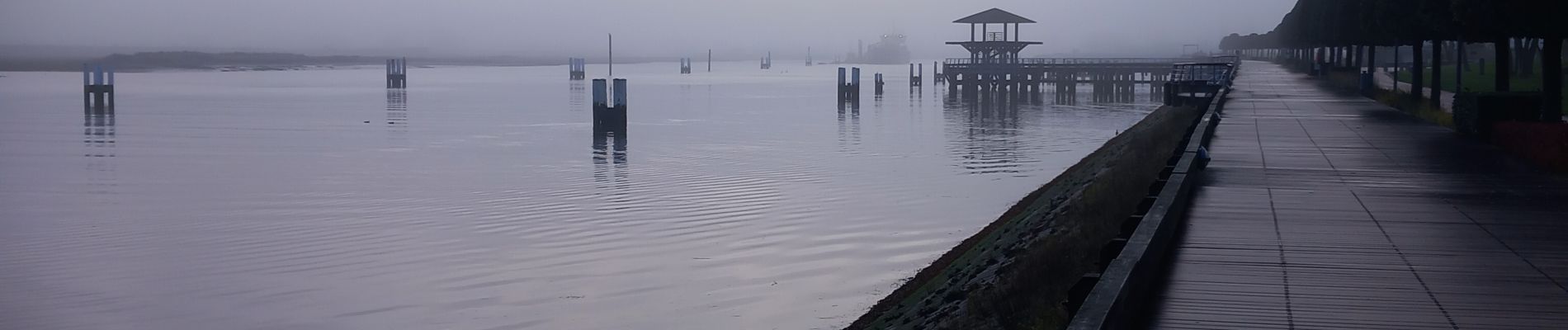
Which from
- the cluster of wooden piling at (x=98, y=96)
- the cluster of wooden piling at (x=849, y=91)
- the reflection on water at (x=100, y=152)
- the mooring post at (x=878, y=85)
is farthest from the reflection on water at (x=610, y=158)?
the mooring post at (x=878, y=85)

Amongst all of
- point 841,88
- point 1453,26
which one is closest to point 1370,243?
point 1453,26

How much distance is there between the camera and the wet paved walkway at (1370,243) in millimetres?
6918

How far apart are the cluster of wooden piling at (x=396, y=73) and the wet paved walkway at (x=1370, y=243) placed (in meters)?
62.0

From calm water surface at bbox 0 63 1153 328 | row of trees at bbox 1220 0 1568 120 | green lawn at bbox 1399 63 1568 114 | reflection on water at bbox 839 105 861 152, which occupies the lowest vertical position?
calm water surface at bbox 0 63 1153 328

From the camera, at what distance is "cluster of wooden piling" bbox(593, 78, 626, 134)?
122 ft

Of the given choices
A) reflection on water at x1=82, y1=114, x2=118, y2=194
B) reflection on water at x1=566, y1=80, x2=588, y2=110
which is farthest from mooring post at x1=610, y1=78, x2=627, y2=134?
reflection on water at x1=566, y1=80, x2=588, y2=110

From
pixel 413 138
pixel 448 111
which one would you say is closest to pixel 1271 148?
pixel 413 138

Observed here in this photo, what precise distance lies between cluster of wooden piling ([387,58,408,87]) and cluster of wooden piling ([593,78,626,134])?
38456 mm

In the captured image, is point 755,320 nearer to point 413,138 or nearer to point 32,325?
point 32,325

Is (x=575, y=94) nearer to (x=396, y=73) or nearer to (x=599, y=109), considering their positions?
(x=396, y=73)

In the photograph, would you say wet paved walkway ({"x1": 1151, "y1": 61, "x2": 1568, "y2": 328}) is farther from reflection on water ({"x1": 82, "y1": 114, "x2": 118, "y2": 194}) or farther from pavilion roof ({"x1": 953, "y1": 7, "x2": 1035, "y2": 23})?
pavilion roof ({"x1": 953, "y1": 7, "x2": 1035, "y2": 23})

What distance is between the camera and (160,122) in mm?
39188

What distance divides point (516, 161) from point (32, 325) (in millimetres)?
16150

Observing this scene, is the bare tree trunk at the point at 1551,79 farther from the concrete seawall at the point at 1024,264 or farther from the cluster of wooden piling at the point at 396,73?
the cluster of wooden piling at the point at 396,73
